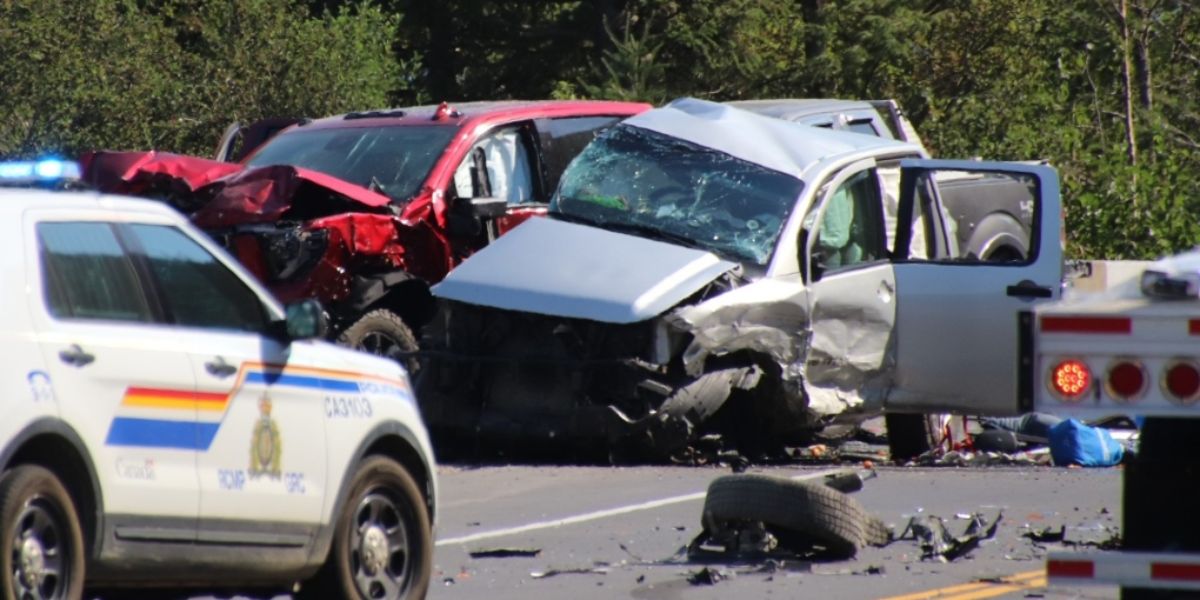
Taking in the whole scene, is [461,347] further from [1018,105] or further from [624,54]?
[624,54]

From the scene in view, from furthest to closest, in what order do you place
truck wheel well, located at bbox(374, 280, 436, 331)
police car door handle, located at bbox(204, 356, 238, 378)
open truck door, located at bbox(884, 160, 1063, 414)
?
1. truck wheel well, located at bbox(374, 280, 436, 331)
2. open truck door, located at bbox(884, 160, 1063, 414)
3. police car door handle, located at bbox(204, 356, 238, 378)

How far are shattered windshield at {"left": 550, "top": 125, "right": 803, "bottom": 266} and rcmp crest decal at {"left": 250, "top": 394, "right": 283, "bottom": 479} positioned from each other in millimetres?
6043

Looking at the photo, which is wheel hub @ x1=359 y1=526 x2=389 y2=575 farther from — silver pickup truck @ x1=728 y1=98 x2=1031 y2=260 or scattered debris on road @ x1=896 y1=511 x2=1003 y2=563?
silver pickup truck @ x1=728 y1=98 x2=1031 y2=260

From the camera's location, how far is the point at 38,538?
6.55m

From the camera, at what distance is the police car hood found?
1256 cm

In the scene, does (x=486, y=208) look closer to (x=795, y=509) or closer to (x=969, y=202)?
(x=969, y=202)

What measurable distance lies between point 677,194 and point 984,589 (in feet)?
17.5

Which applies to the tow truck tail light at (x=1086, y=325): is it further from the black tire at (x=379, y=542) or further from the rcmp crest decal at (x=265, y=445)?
the black tire at (x=379, y=542)

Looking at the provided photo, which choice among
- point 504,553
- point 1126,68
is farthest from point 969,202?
point 1126,68

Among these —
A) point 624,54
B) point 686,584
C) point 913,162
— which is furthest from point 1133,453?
point 624,54

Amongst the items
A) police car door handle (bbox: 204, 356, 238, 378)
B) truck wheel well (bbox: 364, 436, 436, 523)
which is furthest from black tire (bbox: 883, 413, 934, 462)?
police car door handle (bbox: 204, 356, 238, 378)

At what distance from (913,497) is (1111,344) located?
20.3ft

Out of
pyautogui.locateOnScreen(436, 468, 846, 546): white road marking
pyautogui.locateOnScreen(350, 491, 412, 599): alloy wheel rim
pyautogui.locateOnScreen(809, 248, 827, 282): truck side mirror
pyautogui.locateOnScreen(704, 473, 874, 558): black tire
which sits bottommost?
pyautogui.locateOnScreen(436, 468, 846, 546): white road marking

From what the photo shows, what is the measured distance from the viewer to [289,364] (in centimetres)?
773
